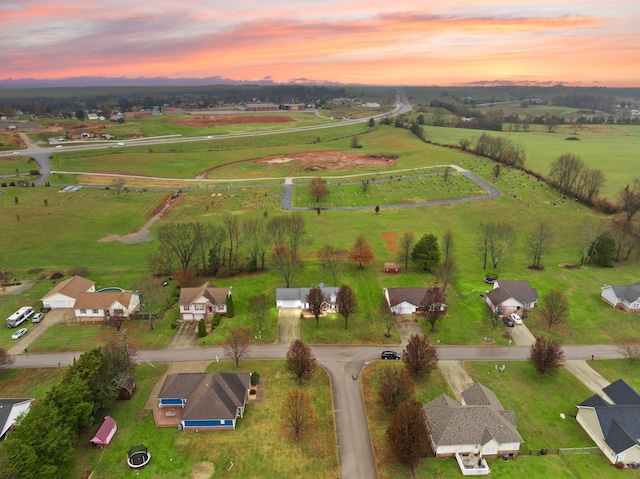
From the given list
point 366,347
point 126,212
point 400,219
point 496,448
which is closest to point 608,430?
point 496,448

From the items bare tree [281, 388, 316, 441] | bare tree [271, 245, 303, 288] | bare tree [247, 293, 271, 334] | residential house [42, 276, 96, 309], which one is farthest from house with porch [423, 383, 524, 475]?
residential house [42, 276, 96, 309]

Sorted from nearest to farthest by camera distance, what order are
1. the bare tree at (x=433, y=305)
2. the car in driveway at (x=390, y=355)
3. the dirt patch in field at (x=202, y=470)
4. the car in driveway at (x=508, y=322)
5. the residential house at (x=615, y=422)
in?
1. the dirt patch in field at (x=202, y=470)
2. the residential house at (x=615, y=422)
3. the car in driveway at (x=390, y=355)
4. the bare tree at (x=433, y=305)
5. the car in driveway at (x=508, y=322)

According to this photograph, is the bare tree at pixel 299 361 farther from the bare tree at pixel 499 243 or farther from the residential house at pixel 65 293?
the bare tree at pixel 499 243

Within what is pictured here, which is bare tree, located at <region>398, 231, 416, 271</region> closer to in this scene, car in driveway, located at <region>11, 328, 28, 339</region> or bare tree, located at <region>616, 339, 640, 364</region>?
bare tree, located at <region>616, 339, 640, 364</region>

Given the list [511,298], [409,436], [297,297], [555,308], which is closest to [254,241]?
[297,297]

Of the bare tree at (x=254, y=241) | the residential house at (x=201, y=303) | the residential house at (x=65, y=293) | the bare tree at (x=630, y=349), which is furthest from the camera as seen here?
the bare tree at (x=254, y=241)

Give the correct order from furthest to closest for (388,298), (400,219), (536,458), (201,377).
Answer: (400,219)
(388,298)
(201,377)
(536,458)

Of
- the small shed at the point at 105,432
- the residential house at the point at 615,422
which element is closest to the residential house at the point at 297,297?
the small shed at the point at 105,432

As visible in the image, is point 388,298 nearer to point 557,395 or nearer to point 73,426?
point 557,395
